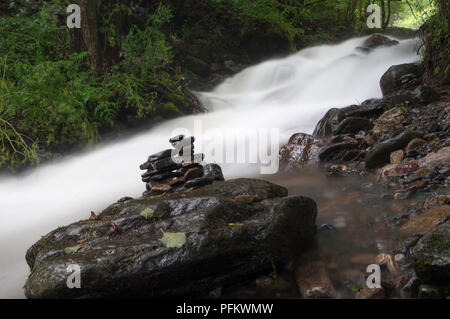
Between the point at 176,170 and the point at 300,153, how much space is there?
7.37 feet

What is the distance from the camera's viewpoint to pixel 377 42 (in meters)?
11.7

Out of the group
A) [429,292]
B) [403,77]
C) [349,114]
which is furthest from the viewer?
[403,77]

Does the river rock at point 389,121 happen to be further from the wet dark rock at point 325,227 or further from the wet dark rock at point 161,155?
the wet dark rock at point 161,155

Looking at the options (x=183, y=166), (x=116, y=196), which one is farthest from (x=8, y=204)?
(x=183, y=166)

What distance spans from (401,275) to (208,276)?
125 centimetres

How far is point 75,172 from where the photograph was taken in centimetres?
618

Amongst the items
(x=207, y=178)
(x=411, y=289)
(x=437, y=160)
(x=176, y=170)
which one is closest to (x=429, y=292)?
(x=411, y=289)

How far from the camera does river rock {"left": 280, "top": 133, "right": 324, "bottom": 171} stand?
5078 mm

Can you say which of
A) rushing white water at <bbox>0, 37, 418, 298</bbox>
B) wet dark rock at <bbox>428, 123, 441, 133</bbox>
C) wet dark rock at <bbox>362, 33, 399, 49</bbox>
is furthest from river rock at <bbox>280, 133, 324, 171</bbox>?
wet dark rock at <bbox>362, 33, 399, 49</bbox>

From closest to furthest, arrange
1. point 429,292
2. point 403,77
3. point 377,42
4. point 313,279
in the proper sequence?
point 429,292 < point 313,279 < point 403,77 < point 377,42

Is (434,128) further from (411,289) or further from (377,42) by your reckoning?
(377,42)

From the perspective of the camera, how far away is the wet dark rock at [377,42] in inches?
453

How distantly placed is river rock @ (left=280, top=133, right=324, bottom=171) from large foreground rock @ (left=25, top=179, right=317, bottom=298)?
7.61ft

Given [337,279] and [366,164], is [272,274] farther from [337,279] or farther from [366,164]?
[366,164]
